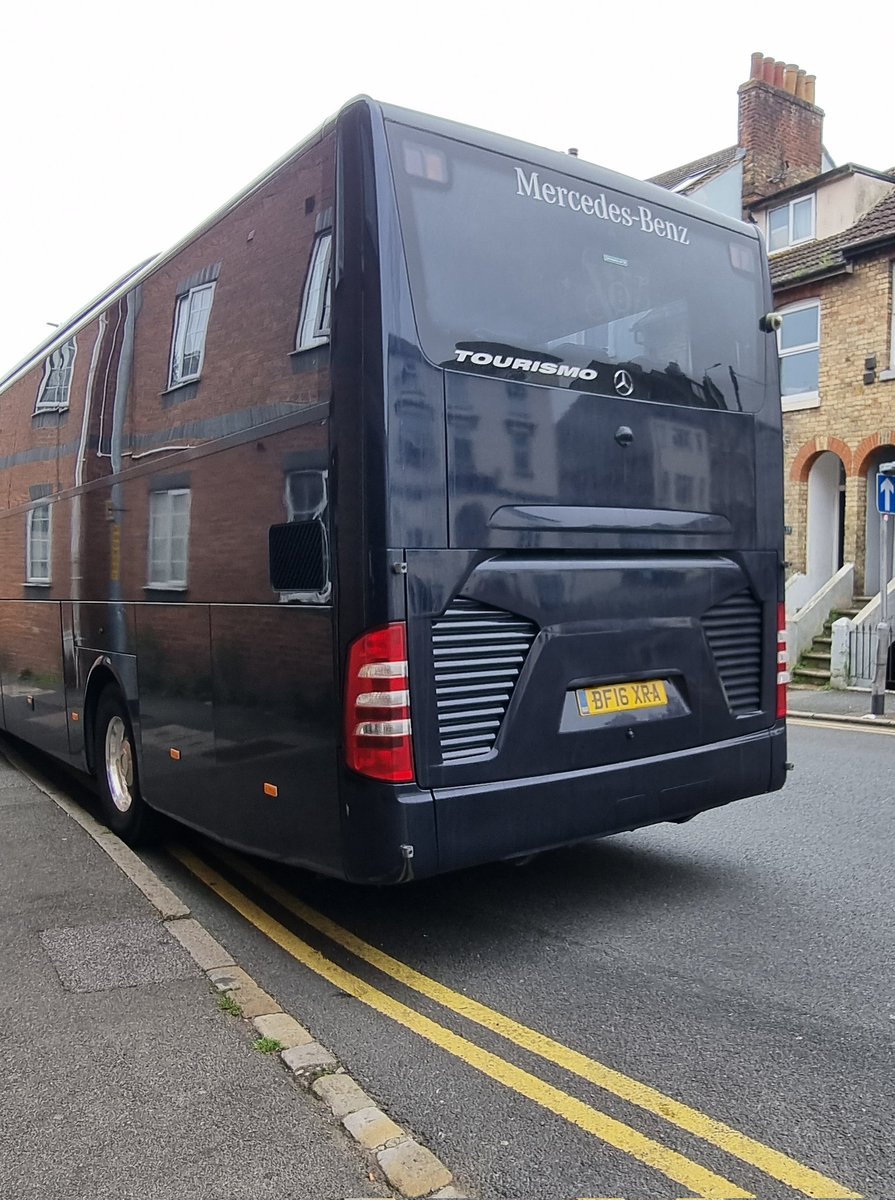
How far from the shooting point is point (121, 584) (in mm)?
6555

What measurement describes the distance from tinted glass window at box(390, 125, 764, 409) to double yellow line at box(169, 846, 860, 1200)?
8.51ft

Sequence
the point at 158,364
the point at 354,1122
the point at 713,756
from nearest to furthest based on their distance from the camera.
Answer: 1. the point at 354,1122
2. the point at 713,756
3. the point at 158,364

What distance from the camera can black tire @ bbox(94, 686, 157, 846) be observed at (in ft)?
21.5

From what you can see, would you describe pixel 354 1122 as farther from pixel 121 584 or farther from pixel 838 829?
pixel 838 829

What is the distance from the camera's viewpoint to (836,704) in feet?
48.3

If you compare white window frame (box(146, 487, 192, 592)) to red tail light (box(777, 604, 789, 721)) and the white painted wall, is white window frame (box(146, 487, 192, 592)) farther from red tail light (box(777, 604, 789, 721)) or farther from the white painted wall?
the white painted wall

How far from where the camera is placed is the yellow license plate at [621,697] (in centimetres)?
476

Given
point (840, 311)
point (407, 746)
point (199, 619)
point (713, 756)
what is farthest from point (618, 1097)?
point (840, 311)

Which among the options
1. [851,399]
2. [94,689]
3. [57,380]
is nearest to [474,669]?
[94,689]

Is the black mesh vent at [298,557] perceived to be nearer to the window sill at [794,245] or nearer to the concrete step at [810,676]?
the concrete step at [810,676]

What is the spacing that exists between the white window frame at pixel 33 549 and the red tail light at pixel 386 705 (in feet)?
15.7

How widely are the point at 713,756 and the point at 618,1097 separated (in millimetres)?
2147

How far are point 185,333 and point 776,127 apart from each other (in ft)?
76.4

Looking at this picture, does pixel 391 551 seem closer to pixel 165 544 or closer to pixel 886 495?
pixel 165 544
